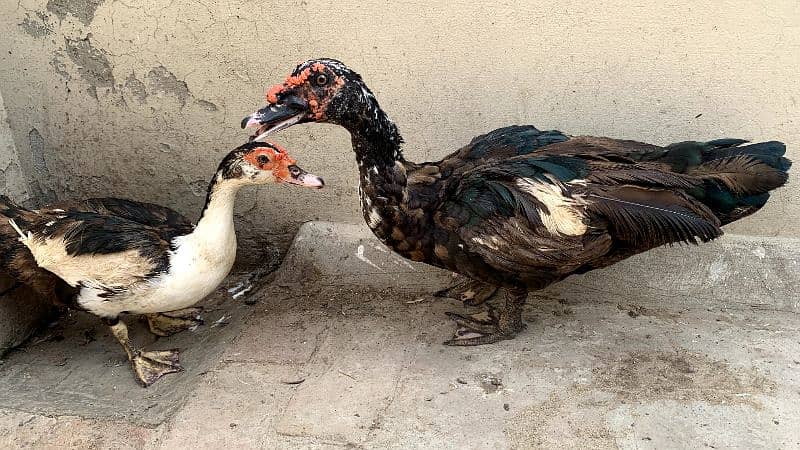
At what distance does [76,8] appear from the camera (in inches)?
147

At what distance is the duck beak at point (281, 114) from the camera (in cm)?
284

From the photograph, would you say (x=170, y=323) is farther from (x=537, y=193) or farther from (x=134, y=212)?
(x=537, y=193)

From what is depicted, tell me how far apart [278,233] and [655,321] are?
2173 millimetres

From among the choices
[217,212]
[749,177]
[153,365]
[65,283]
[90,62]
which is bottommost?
[153,365]

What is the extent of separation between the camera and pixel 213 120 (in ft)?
12.7

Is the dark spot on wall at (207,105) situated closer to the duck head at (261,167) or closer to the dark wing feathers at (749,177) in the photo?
the duck head at (261,167)

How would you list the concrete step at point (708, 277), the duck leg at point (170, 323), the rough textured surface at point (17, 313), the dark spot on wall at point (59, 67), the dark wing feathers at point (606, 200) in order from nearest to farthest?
the dark wing feathers at point (606, 200)
the concrete step at point (708, 277)
the rough textured surface at point (17, 313)
the duck leg at point (170, 323)
the dark spot on wall at point (59, 67)

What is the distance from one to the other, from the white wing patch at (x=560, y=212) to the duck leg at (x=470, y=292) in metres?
0.93

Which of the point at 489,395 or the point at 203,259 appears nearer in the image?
the point at 489,395

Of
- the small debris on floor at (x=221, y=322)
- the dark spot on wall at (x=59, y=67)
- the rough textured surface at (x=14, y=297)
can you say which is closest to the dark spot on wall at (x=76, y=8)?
the dark spot on wall at (x=59, y=67)

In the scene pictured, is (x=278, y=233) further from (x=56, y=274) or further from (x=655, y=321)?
(x=655, y=321)

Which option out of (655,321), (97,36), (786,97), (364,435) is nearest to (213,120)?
(97,36)

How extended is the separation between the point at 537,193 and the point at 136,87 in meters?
2.37

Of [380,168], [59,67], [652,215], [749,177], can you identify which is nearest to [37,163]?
[59,67]
